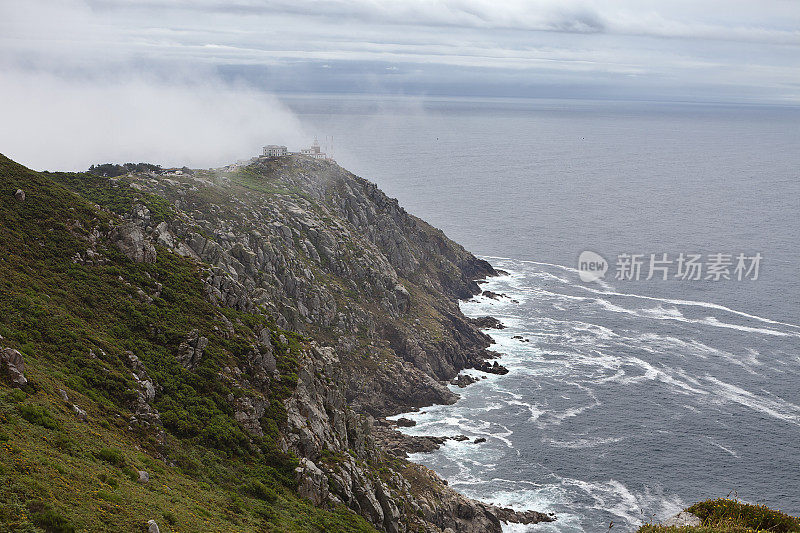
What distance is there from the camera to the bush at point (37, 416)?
35.8 m

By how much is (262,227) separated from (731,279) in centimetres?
13509

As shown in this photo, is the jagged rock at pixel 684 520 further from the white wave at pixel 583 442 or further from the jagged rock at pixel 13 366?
the white wave at pixel 583 442

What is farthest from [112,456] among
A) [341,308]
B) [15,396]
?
[341,308]

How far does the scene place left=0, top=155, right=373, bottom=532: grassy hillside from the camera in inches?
1247

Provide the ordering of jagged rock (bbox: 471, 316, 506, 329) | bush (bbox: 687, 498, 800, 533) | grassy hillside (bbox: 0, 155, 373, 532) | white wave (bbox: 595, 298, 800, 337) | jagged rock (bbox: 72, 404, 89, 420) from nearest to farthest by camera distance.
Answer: grassy hillside (bbox: 0, 155, 373, 532) → bush (bbox: 687, 498, 800, 533) → jagged rock (bbox: 72, 404, 89, 420) → white wave (bbox: 595, 298, 800, 337) → jagged rock (bbox: 471, 316, 506, 329)

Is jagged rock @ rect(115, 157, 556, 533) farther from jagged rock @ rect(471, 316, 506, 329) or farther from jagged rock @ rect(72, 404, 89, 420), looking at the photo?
jagged rock @ rect(72, 404, 89, 420)

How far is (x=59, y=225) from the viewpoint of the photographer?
6031cm

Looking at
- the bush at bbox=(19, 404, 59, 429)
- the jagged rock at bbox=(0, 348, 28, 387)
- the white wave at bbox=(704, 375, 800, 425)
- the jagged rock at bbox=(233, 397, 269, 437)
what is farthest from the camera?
the white wave at bbox=(704, 375, 800, 425)

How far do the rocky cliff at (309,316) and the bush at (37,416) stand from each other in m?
10.2

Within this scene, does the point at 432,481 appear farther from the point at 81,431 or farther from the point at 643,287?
the point at 643,287

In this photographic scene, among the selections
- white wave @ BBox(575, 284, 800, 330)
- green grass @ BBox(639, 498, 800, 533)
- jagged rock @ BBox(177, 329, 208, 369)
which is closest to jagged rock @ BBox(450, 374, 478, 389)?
white wave @ BBox(575, 284, 800, 330)

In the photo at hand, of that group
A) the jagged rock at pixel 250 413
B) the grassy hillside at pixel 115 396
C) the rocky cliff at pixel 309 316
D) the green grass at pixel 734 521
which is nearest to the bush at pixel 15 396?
the grassy hillside at pixel 115 396

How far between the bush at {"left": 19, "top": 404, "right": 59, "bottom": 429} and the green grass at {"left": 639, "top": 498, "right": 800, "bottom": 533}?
3222 centimetres

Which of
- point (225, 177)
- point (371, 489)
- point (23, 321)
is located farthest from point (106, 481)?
point (225, 177)
